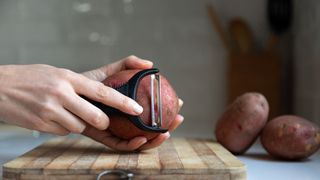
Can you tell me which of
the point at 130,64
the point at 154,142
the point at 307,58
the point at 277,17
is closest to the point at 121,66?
the point at 130,64

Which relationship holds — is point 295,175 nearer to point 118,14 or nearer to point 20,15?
point 118,14

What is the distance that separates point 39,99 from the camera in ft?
2.93

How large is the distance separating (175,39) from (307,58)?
1.59ft

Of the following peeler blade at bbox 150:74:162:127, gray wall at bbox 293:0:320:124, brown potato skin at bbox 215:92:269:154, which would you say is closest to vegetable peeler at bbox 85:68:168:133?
peeler blade at bbox 150:74:162:127

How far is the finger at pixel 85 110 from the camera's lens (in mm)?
888

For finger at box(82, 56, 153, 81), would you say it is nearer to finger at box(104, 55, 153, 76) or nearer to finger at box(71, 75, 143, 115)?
finger at box(104, 55, 153, 76)

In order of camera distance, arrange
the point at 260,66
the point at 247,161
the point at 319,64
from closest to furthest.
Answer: the point at 247,161 → the point at 319,64 → the point at 260,66

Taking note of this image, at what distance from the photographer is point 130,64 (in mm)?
1150

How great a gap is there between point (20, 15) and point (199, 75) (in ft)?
2.27

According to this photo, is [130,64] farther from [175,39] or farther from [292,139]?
[175,39]

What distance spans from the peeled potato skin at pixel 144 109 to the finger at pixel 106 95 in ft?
0.12

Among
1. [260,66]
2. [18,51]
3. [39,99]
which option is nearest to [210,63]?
[260,66]

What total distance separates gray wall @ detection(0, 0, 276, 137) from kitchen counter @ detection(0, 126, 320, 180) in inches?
18.0

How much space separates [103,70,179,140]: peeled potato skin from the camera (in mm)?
956
